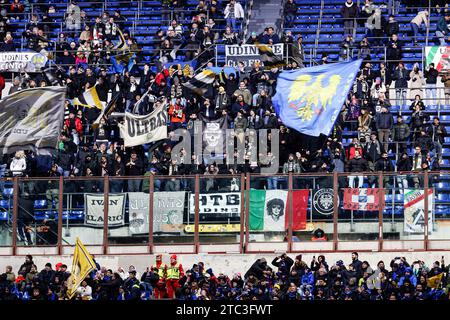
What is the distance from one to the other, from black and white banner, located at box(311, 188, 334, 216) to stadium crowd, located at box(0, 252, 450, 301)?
1.46m

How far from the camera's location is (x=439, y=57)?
43281 mm

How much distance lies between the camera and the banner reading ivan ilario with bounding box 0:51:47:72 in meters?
44.2

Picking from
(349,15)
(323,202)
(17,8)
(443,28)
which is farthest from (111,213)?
(17,8)

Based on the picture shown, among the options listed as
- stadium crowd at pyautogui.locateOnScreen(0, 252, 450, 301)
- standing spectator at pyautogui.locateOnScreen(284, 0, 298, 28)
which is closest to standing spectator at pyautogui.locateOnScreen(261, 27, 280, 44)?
standing spectator at pyautogui.locateOnScreen(284, 0, 298, 28)

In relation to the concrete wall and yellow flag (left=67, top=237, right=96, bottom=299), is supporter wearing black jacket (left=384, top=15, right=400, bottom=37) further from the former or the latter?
yellow flag (left=67, top=237, right=96, bottom=299)

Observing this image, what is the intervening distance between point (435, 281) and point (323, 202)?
4.33 metres

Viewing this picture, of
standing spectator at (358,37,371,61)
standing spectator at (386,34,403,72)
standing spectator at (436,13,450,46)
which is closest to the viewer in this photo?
standing spectator at (386,34,403,72)

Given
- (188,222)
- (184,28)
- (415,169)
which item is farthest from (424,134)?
(184,28)

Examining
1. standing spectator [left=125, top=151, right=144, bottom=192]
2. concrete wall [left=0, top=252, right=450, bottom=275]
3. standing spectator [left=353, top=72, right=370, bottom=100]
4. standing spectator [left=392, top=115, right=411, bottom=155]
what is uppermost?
standing spectator [left=353, top=72, right=370, bottom=100]

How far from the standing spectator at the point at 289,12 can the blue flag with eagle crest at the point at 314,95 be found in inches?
261

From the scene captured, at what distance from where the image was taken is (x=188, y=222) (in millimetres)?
36312

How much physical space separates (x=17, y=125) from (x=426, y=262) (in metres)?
12.3

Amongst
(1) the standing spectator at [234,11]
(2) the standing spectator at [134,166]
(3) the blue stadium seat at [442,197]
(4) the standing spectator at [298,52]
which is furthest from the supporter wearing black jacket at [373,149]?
(1) the standing spectator at [234,11]

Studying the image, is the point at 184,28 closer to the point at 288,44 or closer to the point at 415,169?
the point at 288,44
